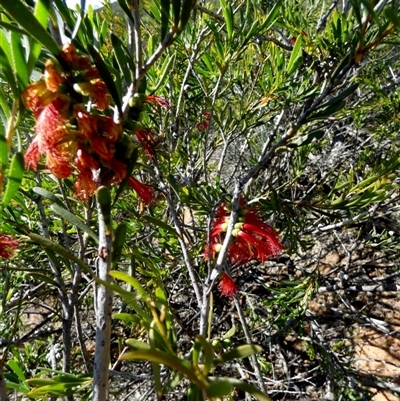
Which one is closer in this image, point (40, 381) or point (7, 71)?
point (7, 71)

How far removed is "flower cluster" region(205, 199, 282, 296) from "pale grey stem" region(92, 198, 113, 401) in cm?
31

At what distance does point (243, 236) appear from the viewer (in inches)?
29.1

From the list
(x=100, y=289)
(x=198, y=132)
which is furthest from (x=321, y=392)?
(x=100, y=289)

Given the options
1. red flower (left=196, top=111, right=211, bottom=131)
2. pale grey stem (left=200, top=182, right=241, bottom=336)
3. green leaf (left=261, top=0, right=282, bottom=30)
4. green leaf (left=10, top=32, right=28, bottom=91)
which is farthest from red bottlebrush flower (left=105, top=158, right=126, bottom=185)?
red flower (left=196, top=111, right=211, bottom=131)

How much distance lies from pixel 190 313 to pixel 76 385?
1.36 metres

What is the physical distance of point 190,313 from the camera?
1801 mm

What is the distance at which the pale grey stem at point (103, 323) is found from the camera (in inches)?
14.9

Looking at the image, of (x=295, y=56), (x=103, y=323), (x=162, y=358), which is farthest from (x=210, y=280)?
(x=295, y=56)

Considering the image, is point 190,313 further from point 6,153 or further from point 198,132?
point 6,153

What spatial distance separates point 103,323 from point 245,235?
1.30ft

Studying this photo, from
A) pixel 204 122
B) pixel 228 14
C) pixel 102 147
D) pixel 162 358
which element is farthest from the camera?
pixel 204 122

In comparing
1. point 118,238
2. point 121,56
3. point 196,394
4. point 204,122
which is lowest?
point 196,394

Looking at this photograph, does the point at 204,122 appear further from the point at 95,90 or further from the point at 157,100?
the point at 95,90

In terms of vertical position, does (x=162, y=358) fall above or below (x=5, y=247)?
below
